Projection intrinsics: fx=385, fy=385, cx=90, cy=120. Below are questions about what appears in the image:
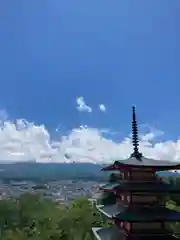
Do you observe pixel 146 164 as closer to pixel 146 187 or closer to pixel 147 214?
pixel 146 187

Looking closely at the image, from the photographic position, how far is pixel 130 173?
15094mm

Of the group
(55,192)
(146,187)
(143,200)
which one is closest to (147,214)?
(143,200)

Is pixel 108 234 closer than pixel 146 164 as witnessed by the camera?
No

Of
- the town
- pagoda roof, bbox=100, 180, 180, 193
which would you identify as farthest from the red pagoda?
the town

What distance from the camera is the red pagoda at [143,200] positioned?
14.1m

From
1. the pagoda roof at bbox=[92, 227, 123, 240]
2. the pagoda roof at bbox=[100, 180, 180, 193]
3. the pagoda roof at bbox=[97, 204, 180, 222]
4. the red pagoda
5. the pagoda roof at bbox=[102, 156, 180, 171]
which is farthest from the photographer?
the pagoda roof at bbox=[92, 227, 123, 240]

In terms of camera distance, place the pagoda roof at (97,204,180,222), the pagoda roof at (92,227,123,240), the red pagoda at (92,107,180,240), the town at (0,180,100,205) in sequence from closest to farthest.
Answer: the pagoda roof at (97,204,180,222) < the red pagoda at (92,107,180,240) < the pagoda roof at (92,227,123,240) < the town at (0,180,100,205)

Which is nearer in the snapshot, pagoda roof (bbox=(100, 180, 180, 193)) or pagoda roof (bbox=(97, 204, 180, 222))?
pagoda roof (bbox=(97, 204, 180, 222))

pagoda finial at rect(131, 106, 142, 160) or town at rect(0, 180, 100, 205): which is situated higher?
pagoda finial at rect(131, 106, 142, 160)

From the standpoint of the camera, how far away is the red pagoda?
46.4ft

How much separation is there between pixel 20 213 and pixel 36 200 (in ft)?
10.9

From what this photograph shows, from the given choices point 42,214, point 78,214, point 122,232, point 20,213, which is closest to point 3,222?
point 20,213

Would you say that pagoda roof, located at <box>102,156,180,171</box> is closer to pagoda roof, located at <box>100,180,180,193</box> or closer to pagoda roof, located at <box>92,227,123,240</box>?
pagoda roof, located at <box>100,180,180,193</box>

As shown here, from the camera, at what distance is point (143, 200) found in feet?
48.7
